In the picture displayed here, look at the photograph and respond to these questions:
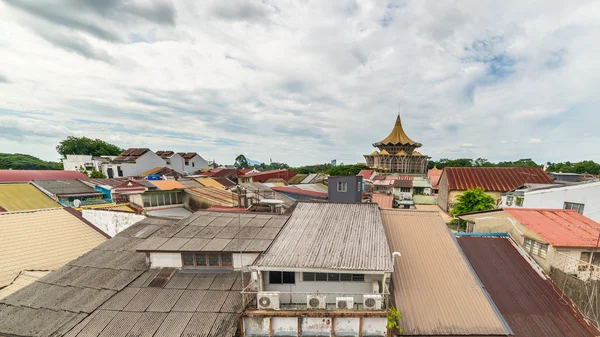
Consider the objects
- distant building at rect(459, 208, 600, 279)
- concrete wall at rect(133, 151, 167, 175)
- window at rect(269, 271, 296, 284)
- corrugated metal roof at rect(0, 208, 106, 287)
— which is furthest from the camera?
concrete wall at rect(133, 151, 167, 175)

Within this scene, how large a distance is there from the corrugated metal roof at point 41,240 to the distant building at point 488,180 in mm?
41300

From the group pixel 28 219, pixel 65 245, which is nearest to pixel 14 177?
pixel 28 219

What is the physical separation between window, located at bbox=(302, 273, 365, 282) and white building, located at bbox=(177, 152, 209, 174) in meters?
79.3

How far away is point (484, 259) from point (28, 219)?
29.1 metres

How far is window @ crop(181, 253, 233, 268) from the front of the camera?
10.6 metres

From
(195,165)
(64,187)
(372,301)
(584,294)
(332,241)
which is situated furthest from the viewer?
(195,165)

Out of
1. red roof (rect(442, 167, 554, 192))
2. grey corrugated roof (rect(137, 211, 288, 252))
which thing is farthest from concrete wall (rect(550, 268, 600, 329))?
red roof (rect(442, 167, 554, 192))

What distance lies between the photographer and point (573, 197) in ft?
59.1

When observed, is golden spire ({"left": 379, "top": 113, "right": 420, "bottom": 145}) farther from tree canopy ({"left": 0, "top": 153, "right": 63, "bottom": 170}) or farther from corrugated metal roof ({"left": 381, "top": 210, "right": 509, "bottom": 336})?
tree canopy ({"left": 0, "top": 153, "right": 63, "bottom": 170})

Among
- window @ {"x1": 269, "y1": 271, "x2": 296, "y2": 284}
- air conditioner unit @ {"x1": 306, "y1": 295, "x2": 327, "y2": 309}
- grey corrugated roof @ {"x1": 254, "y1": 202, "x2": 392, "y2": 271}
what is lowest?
air conditioner unit @ {"x1": 306, "y1": 295, "x2": 327, "y2": 309}

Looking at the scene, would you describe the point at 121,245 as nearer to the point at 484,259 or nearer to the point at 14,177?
the point at 484,259

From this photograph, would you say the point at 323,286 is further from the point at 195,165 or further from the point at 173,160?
the point at 195,165

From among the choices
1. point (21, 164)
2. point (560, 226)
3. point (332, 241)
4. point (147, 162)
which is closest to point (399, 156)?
point (560, 226)

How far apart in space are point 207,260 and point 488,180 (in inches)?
1599
